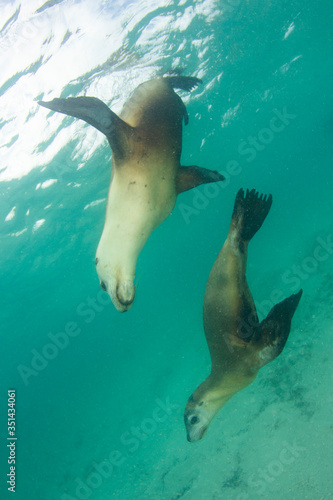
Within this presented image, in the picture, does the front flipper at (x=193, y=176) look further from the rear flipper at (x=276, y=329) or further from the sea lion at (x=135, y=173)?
the rear flipper at (x=276, y=329)

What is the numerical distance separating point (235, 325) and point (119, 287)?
1.53 meters

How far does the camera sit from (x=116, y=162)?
106 inches

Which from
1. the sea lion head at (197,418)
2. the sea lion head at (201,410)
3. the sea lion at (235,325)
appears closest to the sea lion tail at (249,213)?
the sea lion at (235,325)

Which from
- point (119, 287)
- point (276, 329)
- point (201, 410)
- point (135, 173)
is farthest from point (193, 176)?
point (201, 410)

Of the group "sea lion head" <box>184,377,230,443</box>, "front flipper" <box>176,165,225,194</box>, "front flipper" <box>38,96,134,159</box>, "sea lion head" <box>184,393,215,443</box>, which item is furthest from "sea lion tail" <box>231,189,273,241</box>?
"sea lion head" <box>184,393,215,443</box>

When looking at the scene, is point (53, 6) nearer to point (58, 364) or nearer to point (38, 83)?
point (38, 83)

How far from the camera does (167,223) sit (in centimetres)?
1986

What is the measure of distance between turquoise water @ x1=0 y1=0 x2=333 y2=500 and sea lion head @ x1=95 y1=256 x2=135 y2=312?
0.60 meters


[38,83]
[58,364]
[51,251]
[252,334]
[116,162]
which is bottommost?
[58,364]

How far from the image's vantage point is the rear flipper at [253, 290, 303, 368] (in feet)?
9.56

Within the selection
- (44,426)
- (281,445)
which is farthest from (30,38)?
(44,426)

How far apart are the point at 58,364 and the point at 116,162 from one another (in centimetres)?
2904

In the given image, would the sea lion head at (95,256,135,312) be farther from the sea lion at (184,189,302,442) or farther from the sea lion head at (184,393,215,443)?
the sea lion head at (184,393,215,443)

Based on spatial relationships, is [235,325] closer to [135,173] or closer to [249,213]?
[249,213]
